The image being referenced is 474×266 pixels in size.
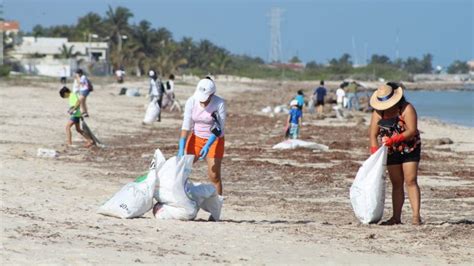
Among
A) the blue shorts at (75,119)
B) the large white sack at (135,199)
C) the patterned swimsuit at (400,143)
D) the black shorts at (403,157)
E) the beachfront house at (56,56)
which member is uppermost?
the patterned swimsuit at (400,143)

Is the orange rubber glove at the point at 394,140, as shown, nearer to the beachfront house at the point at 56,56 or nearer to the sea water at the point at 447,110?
the sea water at the point at 447,110

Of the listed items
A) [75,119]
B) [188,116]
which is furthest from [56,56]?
[188,116]

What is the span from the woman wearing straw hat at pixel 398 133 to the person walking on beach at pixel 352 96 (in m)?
A: 33.7

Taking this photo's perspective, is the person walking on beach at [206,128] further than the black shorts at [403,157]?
Yes

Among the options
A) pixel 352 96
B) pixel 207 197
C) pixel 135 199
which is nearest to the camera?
pixel 135 199

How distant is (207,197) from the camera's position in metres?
10.2

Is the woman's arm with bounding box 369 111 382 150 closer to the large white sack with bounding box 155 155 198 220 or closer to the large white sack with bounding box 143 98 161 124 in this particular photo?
the large white sack with bounding box 155 155 198 220

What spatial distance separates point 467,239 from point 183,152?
9.55ft

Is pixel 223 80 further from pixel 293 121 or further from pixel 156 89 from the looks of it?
pixel 293 121

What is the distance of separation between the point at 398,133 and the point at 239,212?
214 centimetres

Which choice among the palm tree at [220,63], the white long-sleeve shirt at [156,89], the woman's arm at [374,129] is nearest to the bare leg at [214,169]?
the woman's arm at [374,129]

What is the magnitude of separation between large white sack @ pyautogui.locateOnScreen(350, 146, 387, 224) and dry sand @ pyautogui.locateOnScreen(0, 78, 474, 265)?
0.59ft

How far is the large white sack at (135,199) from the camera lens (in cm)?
979

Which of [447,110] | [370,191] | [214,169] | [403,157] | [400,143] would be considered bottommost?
[447,110]
